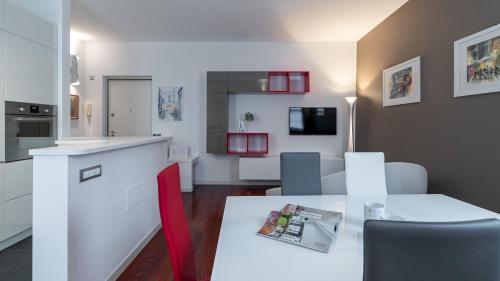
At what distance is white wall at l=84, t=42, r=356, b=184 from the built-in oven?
7.17 ft

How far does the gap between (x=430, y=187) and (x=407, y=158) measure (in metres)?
0.57

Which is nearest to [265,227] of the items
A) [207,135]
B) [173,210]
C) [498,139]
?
[173,210]

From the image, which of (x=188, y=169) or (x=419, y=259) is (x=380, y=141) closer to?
(x=188, y=169)

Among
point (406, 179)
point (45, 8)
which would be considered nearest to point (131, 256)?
point (406, 179)

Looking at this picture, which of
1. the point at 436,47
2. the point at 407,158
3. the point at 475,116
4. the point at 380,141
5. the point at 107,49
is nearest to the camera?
the point at 475,116

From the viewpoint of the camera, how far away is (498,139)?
217 cm

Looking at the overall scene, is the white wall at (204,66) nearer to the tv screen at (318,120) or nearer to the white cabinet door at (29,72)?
the tv screen at (318,120)

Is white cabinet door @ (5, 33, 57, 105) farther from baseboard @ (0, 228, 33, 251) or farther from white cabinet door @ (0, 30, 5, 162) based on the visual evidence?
baseboard @ (0, 228, 33, 251)

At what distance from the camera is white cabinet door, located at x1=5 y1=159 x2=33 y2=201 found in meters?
2.56

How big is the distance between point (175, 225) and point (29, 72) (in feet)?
9.29

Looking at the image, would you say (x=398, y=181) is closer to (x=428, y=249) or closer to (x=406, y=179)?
(x=406, y=179)

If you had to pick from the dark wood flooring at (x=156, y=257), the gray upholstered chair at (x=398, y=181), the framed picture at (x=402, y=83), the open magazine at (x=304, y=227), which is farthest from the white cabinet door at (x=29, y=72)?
the framed picture at (x=402, y=83)

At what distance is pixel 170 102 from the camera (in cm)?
514

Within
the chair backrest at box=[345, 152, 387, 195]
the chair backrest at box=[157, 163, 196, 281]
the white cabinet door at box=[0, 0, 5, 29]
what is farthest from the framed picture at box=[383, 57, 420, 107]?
the white cabinet door at box=[0, 0, 5, 29]
